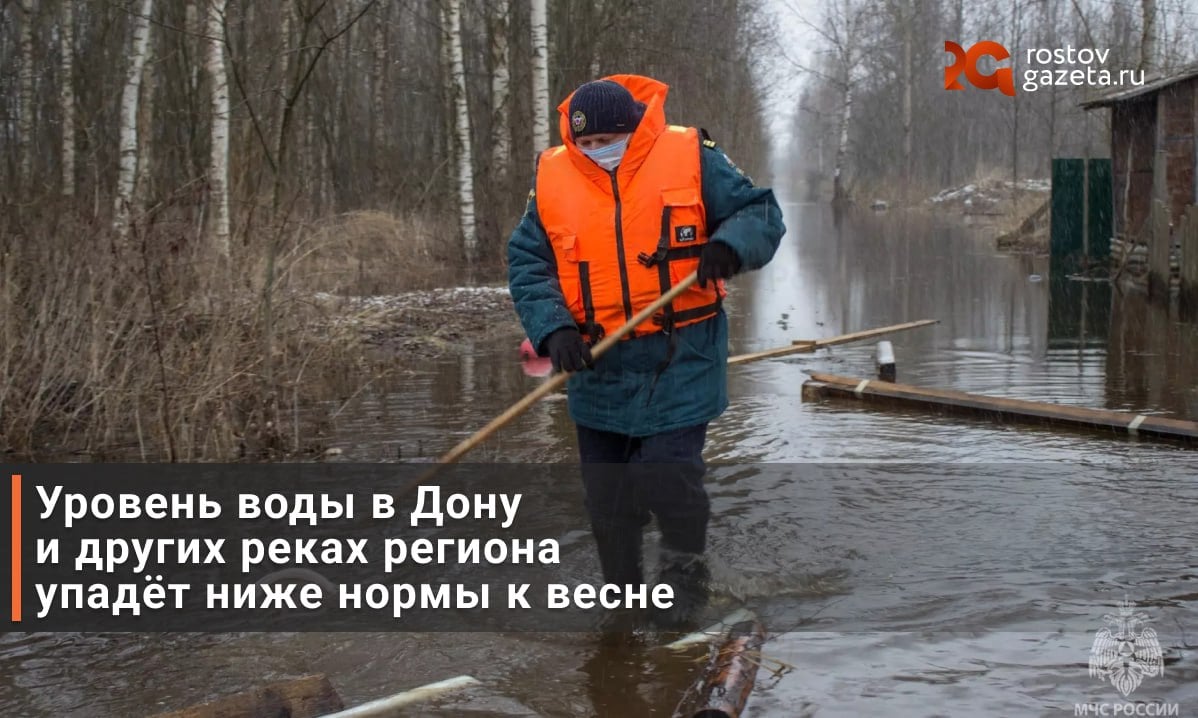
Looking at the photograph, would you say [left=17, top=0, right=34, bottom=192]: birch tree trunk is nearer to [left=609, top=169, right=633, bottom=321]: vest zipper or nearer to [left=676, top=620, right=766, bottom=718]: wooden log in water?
[left=609, top=169, right=633, bottom=321]: vest zipper

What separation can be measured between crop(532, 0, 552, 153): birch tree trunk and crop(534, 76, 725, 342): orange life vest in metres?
11.9

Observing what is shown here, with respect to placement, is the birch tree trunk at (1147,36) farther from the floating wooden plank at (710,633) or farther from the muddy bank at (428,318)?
the floating wooden plank at (710,633)

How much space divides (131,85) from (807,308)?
7.60m

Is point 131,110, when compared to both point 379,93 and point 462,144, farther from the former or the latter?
point 379,93

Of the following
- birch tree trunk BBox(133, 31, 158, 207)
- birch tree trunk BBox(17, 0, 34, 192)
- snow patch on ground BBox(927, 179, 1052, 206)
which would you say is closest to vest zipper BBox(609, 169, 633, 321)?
birch tree trunk BBox(133, 31, 158, 207)

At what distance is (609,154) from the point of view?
4.08 meters

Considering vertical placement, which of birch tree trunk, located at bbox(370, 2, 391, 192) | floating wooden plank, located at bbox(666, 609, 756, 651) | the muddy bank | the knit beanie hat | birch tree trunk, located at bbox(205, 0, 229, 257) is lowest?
floating wooden plank, located at bbox(666, 609, 756, 651)

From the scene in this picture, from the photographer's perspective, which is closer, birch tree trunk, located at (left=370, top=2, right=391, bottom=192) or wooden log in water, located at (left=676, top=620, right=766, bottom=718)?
wooden log in water, located at (left=676, top=620, right=766, bottom=718)

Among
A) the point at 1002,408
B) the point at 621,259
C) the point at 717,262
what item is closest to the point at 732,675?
the point at 717,262

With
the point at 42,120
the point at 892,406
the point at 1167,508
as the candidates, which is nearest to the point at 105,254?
the point at 892,406

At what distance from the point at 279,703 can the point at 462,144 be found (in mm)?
13555

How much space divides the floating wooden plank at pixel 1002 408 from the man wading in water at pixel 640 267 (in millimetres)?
3481

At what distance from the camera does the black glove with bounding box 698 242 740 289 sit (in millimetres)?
3926

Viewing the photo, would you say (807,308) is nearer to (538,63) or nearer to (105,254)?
(538,63)
